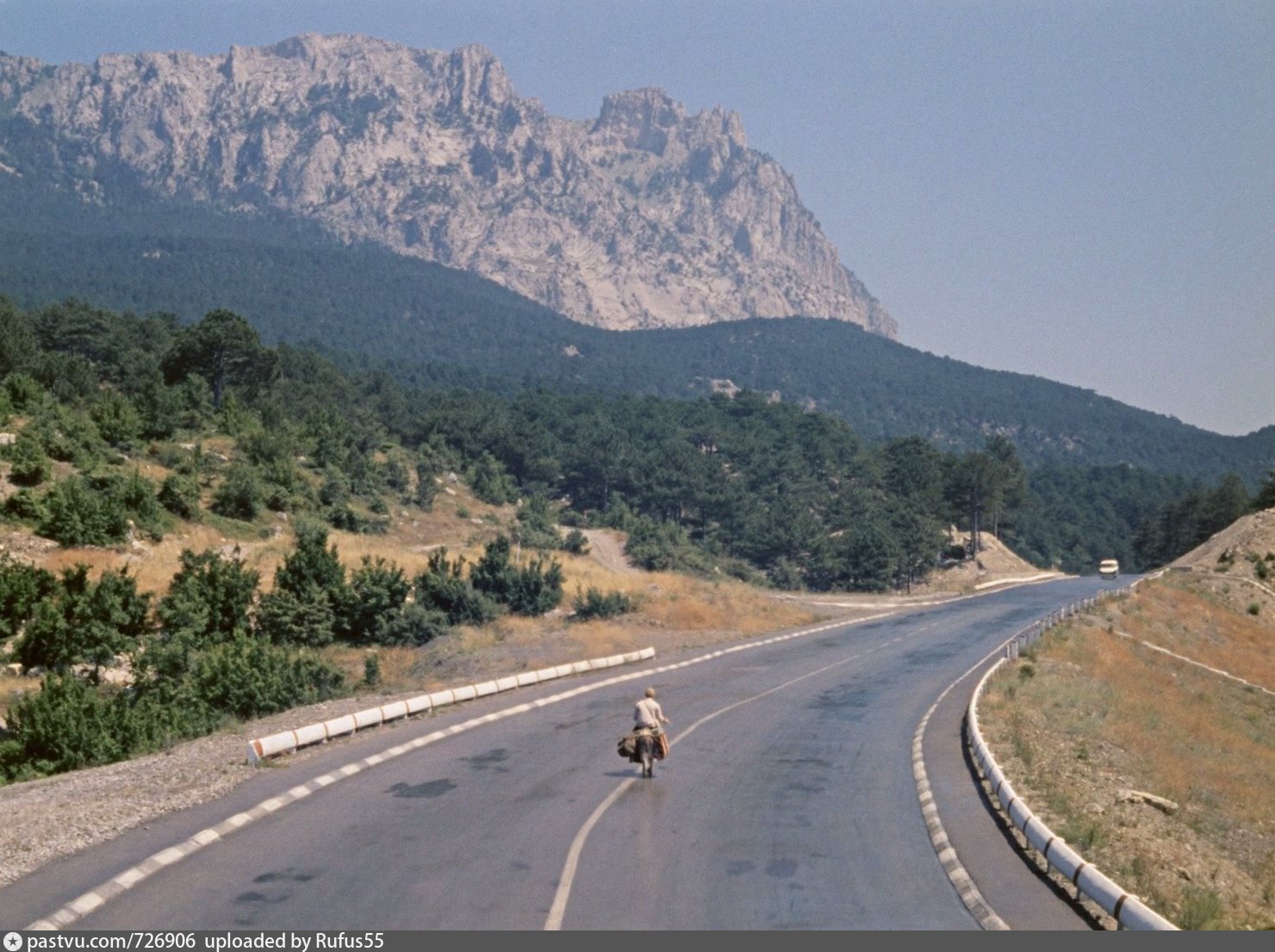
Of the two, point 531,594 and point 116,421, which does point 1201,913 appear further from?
point 116,421

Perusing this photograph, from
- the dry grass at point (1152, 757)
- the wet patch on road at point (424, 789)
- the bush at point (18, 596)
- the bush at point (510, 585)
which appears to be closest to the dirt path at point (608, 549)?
the bush at point (510, 585)

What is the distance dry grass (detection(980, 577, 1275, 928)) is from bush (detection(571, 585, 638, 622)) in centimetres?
1633

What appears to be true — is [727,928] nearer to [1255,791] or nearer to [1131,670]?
[1255,791]

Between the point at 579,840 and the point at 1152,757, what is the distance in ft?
65.2

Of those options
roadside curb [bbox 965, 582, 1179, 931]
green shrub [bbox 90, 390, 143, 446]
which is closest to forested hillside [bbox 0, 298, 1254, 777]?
green shrub [bbox 90, 390, 143, 446]

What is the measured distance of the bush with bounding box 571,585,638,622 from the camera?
4975 cm

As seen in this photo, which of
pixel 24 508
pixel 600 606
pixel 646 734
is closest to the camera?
pixel 646 734

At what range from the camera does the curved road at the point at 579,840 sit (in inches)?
496

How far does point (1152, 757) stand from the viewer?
3050cm

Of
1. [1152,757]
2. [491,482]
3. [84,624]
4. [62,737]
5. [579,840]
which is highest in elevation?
[491,482]

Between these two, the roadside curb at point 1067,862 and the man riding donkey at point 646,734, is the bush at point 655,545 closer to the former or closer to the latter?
the roadside curb at point 1067,862

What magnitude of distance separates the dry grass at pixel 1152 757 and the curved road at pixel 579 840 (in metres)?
1.45

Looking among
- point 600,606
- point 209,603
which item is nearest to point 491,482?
point 600,606

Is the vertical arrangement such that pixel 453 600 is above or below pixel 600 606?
above
